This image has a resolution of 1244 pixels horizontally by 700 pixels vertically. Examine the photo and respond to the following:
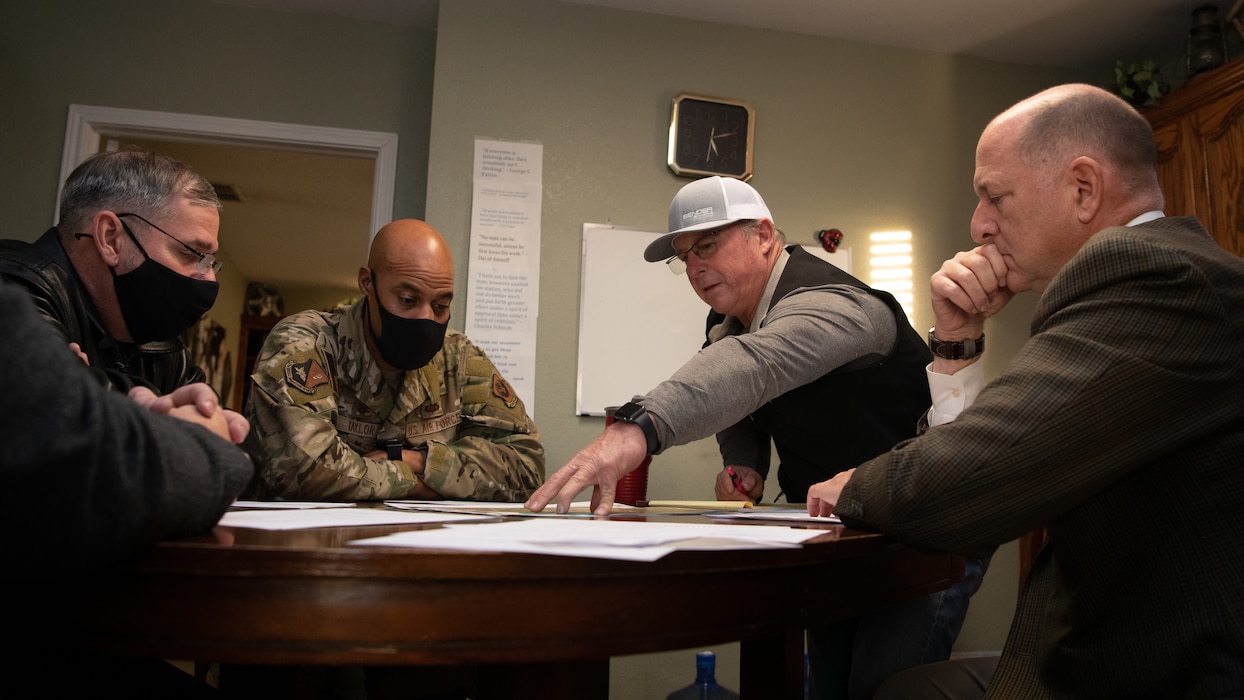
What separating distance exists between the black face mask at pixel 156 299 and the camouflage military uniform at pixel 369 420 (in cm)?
24

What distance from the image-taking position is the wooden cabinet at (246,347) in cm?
859

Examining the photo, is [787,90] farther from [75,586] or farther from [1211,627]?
[75,586]

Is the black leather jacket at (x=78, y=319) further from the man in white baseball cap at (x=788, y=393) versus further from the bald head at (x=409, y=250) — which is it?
the man in white baseball cap at (x=788, y=393)

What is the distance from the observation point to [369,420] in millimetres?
2293

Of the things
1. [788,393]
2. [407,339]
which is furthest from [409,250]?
[788,393]

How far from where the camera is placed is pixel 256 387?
204 cm

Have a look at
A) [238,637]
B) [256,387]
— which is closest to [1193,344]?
[238,637]

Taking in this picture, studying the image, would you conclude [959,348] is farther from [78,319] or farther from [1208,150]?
[1208,150]

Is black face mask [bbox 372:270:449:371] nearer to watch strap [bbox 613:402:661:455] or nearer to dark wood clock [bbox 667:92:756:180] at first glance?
watch strap [bbox 613:402:661:455]

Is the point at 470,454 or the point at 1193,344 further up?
the point at 1193,344

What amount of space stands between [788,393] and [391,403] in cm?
111

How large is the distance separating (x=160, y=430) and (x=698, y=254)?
64.3 inches

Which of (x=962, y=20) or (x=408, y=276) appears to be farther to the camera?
(x=962, y=20)

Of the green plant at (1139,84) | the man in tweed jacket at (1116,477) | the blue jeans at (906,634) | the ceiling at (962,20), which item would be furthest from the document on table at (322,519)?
the green plant at (1139,84)
